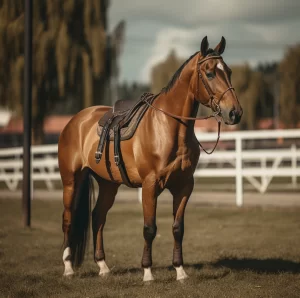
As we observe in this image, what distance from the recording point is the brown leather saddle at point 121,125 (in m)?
6.10

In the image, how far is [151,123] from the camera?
5.91m

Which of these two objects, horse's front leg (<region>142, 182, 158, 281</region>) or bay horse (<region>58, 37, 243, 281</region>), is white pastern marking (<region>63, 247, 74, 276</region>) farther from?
horse's front leg (<region>142, 182, 158, 281</region>)

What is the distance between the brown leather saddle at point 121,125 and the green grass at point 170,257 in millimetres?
1245

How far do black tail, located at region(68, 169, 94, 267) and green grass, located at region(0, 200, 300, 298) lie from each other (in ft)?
0.84

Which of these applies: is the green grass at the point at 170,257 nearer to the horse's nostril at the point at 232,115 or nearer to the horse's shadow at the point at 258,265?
the horse's shadow at the point at 258,265

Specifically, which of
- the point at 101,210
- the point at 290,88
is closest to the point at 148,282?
the point at 101,210

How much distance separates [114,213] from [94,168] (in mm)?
5948

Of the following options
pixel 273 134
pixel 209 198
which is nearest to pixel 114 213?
pixel 209 198

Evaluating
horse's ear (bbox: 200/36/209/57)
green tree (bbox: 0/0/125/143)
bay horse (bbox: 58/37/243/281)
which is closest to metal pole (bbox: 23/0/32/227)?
bay horse (bbox: 58/37/243/281)

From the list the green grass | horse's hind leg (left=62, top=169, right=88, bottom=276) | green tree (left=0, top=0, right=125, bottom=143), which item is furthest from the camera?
green tree (left=0, top=0, right=125, bottom=143)

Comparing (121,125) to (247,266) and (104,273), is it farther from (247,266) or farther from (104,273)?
(247,266)

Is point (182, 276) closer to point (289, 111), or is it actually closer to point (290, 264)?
Answer: point (290, 264)

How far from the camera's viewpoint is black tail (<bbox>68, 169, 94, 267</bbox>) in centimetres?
677

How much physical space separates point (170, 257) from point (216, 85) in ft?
10.0
